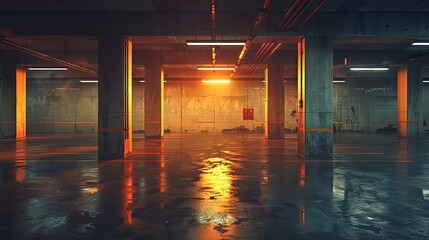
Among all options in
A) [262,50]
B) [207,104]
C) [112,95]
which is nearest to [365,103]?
[207,104]

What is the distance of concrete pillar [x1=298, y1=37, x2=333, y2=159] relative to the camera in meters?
15.6

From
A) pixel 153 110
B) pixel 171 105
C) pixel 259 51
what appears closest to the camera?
pixel 259 51

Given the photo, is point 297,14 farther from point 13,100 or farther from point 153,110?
Answer: point 13,100

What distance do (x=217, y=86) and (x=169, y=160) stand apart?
2233cm

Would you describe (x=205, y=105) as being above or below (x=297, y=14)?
below

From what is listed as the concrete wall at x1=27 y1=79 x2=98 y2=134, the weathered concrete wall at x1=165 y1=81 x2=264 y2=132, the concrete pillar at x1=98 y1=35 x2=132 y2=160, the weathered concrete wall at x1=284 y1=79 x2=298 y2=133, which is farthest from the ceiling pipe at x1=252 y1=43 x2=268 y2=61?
the concrete wall at x1=27 y1=79 x2=98 y2=134

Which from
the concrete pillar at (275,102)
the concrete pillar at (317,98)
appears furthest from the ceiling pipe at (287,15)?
the concrete pillar at (275,102)

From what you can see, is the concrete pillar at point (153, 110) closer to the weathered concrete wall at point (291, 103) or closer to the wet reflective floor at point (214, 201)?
the wet reflective floor at point (214, 201)

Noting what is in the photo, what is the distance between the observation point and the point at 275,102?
1080 inches

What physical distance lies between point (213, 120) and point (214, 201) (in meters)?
29.0

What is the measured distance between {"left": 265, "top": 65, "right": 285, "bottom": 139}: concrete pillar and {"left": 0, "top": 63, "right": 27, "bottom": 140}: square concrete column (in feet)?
59.2

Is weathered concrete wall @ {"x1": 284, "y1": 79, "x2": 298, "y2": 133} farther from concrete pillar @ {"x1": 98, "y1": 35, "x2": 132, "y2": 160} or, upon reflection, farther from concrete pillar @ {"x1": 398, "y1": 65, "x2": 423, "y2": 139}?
concrete pillar @ {"x1": 98, "y1": 35, "x2": 132, "y2": 160}

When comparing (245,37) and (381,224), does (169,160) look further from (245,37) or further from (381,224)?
(381,224)

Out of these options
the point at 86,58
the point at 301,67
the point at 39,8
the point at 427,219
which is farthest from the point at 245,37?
the point at 86,58
